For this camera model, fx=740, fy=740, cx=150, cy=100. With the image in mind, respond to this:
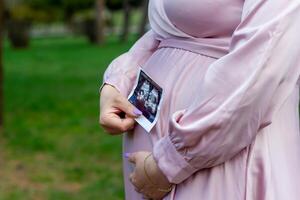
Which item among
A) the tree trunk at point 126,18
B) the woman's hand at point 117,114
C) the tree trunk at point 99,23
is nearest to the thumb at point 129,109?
the woman's hand at point 117,114

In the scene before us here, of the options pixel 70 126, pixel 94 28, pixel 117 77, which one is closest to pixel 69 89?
pixel 70 126

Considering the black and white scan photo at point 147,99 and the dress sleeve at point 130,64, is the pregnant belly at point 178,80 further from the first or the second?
the dress sleeve at point 130,64

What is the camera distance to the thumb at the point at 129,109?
170 centimetres

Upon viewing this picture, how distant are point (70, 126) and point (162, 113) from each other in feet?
17.6

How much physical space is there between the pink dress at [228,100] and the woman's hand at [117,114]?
0.04 meters

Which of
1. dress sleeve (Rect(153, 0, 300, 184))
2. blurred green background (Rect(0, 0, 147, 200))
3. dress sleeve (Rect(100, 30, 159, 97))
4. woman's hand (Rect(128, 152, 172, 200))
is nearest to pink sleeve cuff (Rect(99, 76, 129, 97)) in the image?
dress sleeve (Rect(100, 30, 159, 97))

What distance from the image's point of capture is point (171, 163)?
153cm

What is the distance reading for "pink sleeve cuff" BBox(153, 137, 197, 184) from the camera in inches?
59.9

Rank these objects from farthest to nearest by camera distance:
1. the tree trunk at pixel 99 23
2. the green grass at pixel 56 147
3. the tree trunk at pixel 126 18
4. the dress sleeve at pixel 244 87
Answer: the tree trunk at pixel 99 23 → the tree trunk at pixel 126 18 → the green grass at pixel 56 147 → the dress sleeve at pixel 244 87

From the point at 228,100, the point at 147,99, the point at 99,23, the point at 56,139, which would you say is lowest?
the point at 99,23

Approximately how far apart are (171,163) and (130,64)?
430 mm

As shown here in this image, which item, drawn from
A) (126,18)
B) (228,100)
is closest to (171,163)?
(228,100)

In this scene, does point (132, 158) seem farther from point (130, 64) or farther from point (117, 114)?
point (130, 64)

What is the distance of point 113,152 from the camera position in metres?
5.86
